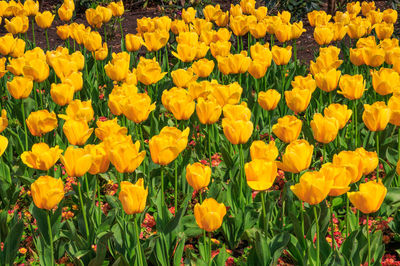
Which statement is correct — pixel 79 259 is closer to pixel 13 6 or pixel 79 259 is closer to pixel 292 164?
pixel 292 164

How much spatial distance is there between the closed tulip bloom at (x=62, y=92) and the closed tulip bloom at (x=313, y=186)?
175 centimetres

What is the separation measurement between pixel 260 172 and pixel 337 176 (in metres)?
0.28

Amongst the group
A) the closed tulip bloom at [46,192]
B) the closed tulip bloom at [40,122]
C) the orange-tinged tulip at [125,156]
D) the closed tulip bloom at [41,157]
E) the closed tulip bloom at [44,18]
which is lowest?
the closed tulip bloom at [44,18]

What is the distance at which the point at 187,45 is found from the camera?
4027mm

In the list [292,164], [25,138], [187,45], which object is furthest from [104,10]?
[292,164]

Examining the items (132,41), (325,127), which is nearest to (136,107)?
(325,127)

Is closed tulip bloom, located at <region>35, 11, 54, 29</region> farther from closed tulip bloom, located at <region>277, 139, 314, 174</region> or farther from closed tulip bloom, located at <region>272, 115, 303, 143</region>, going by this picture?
closed tulip bloom, located at <region>277, 139, 314, 174</region>

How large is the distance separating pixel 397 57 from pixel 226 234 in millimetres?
1691

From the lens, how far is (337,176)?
208cm

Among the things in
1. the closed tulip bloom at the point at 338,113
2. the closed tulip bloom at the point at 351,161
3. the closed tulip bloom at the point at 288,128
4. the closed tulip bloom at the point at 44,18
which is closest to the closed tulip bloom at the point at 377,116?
the closed tulip bloom at the point at 338,113

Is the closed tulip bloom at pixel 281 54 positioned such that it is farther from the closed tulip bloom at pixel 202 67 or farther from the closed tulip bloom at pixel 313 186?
the closed tulip bloom at pixel 313 186

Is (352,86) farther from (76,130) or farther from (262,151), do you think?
(76,130)

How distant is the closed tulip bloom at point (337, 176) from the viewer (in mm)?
2054

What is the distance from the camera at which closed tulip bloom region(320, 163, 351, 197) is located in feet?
6.74
